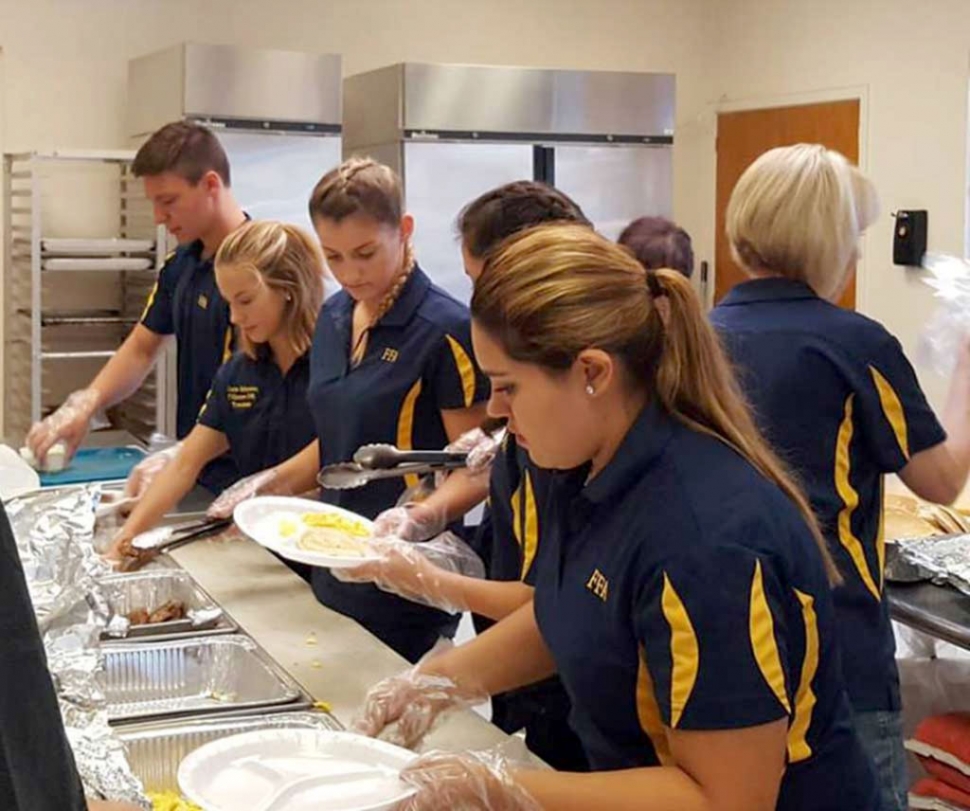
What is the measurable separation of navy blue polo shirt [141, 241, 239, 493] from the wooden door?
7.34ft

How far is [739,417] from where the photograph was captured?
4.29 feet

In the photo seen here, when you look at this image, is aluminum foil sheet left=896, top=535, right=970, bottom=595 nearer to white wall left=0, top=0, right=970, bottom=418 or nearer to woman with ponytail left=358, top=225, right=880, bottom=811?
woman with ponytail left=358, top=225, right=880, bottom=811

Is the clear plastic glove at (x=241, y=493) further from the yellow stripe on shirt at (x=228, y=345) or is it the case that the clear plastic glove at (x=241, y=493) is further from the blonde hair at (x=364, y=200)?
the yellow stripe on shirt at (x=228, y=345)

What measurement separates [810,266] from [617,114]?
269 cm

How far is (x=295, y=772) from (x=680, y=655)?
48cm

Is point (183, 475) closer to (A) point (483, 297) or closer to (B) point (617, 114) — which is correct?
(A) point (483, 297)

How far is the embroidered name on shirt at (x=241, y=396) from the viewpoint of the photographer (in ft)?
8.41

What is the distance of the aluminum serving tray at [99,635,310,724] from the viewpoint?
1.86m

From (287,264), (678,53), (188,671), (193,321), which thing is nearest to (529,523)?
(188,671)

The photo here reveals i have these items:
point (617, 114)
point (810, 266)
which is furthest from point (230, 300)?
point (617, 114)

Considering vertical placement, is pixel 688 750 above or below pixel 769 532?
below

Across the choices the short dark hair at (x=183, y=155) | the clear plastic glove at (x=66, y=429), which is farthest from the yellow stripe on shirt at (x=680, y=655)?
the clear plastic glove at (x=66, y=429)

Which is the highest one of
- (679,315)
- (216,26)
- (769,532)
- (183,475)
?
(216,26)

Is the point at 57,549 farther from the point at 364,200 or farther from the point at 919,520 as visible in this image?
the point at 919,520
